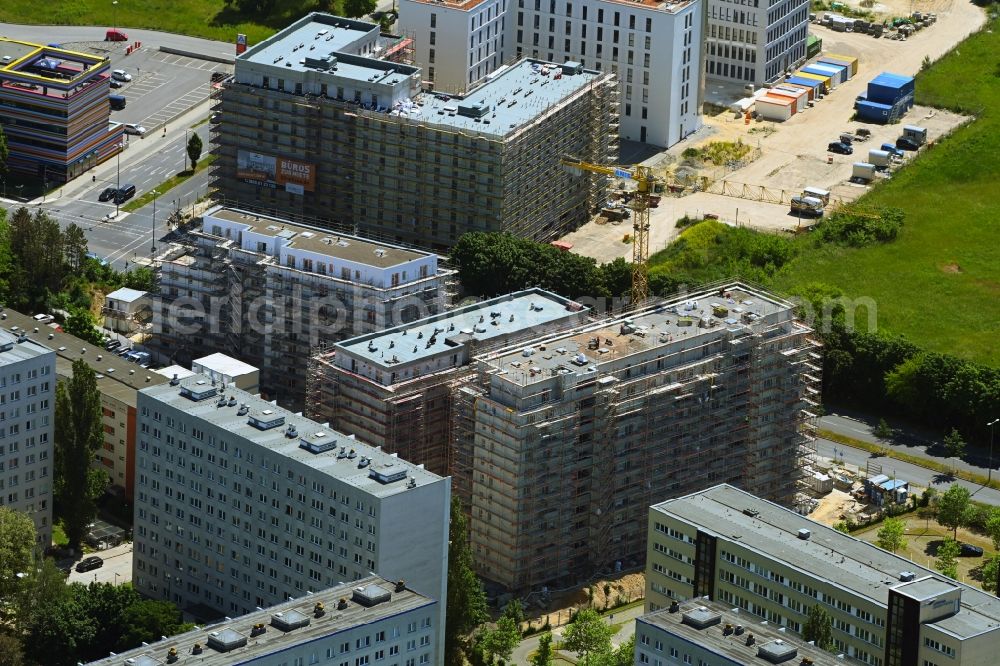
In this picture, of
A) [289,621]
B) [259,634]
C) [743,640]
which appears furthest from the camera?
[743,640]

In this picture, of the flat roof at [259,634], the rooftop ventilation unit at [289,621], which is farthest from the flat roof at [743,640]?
the rooftop ventilation unit at [289,621]

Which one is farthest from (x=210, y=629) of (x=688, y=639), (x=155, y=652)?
(x=688, y=639)

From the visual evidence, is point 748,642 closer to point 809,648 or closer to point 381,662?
point 809,648

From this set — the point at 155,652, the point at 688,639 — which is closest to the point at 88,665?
the point at 155,652

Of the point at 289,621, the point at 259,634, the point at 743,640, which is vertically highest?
the point at 289,621

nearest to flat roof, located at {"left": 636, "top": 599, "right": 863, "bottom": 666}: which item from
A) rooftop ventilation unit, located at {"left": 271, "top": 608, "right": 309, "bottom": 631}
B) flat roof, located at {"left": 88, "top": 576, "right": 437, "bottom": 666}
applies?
flat roof, located at {"left": 88, "top": 576, "right": 437, "bottom": 666}

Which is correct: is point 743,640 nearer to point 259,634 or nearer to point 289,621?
point 289,621

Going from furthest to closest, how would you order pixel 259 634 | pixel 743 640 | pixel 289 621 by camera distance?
pixel 743 640 → pixel 289 621 → pixel 259 634

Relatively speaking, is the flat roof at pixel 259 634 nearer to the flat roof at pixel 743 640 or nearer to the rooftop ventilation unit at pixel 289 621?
the rooftop ventilation unit at pixel 289 621

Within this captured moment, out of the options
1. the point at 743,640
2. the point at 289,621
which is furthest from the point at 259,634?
the point at 743,640

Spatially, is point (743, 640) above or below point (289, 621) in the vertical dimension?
below

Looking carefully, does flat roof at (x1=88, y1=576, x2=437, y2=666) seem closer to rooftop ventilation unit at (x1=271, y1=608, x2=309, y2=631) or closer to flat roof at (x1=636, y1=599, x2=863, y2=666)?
rooftop ventilation unit at (x1=271, y1=608, x2=309, y2=631)
